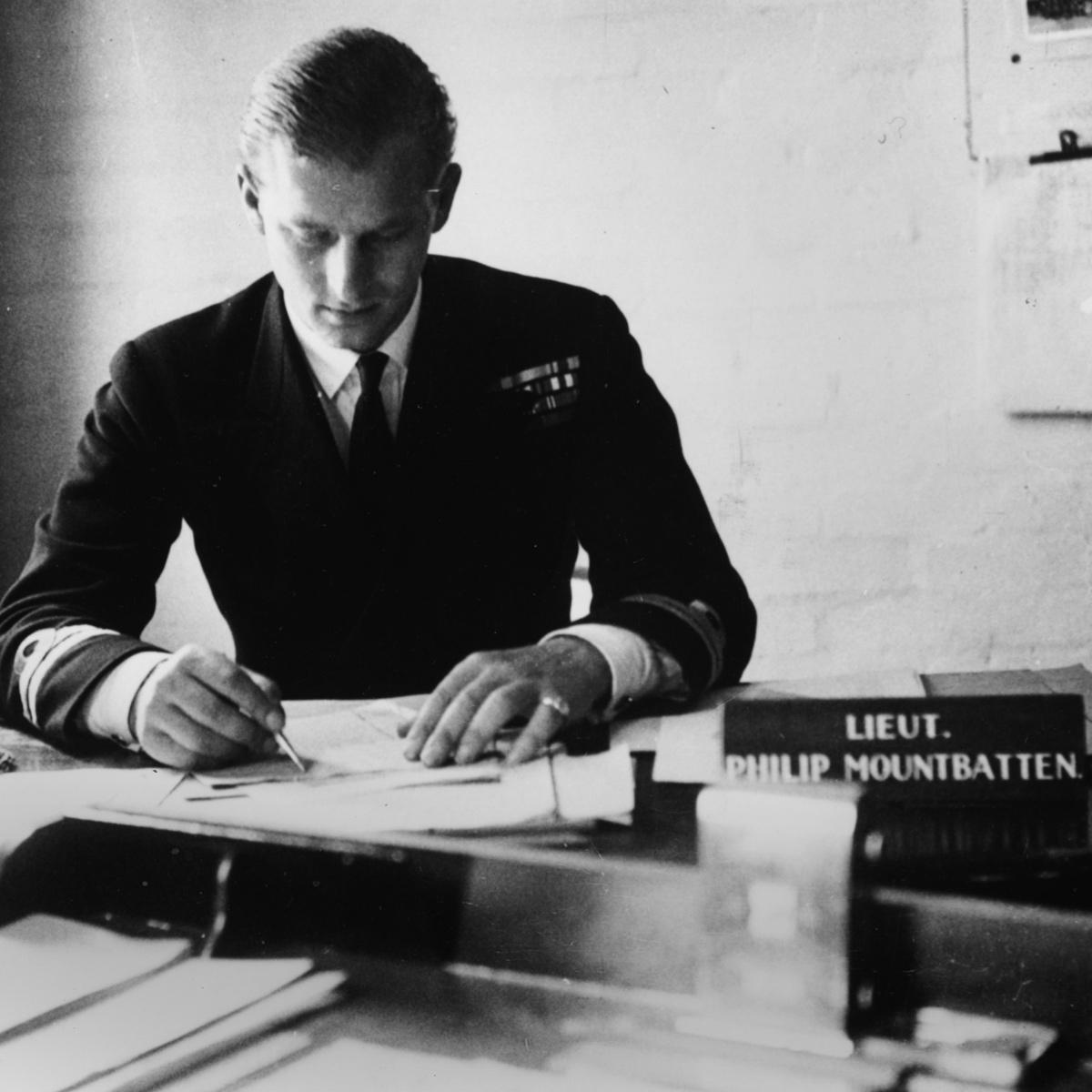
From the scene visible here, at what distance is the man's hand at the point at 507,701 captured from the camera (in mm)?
792

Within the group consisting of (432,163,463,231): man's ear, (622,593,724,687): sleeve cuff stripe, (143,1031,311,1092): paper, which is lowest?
(143,1031,311,1092): paper

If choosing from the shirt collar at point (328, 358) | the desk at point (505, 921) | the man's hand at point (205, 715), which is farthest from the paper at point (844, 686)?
the shirt collar at point (328, 358)

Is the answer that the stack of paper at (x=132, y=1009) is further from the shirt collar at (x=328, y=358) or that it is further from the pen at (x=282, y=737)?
the shirt collar at (x=328, y=358)

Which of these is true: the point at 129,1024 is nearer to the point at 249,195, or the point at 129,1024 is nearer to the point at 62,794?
the point at 62,794

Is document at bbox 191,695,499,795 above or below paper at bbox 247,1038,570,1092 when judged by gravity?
above

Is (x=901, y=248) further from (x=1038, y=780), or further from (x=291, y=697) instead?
(x=291, y=697)

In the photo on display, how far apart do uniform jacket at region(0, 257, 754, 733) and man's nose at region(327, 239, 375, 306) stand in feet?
0.18

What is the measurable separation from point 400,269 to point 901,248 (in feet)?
Result: 1.41

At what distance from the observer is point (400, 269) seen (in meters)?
1.03

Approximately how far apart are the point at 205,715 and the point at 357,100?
0.52 metres

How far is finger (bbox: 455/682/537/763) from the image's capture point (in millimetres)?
787

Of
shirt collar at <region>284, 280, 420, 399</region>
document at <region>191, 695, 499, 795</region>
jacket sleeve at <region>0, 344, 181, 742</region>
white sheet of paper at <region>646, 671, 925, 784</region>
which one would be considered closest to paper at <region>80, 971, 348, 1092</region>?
document at <region>191, 695, 499, 795</region>

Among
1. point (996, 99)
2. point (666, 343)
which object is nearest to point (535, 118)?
point (666, 343)

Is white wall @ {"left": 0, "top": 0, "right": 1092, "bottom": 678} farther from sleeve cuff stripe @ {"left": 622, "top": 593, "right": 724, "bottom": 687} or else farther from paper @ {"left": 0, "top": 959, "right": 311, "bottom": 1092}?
paper @ {"left": 0, "top": 959, "right": 311, "bottom": 1092}
